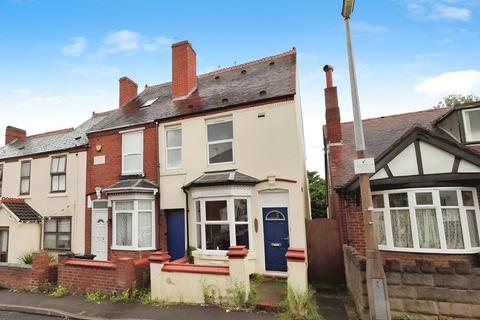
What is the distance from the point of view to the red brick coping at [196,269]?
771 cm

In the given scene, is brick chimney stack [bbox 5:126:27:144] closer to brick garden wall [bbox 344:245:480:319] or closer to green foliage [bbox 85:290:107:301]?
green foliage [bbox 85:290:107:301]

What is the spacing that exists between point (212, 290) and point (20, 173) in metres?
14.2

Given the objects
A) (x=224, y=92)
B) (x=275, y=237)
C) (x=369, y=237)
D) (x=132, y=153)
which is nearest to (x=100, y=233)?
(x=132, y=153)

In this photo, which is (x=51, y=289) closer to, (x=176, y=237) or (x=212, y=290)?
(x=176, y=237)

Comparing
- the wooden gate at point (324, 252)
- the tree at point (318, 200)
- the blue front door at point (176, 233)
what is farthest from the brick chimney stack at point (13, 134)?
the tree at point (318, 200)

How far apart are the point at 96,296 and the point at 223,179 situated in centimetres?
516

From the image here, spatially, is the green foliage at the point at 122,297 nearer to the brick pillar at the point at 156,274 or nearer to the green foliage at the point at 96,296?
the green foliage at the point at 96,296

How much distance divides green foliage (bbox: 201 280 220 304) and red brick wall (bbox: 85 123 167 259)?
194 inches

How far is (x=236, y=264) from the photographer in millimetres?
7520

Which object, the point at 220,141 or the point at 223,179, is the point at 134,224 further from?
the point at 220,141

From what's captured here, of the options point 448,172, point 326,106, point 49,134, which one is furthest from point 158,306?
point 49,134

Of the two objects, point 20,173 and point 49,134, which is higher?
point 49,134

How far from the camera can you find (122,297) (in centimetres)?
840

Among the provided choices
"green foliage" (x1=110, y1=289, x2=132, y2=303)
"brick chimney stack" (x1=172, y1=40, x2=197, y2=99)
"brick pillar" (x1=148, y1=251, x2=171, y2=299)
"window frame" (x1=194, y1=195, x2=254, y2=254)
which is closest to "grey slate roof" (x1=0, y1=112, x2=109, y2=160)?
"brick chimney stack" (x1=172, y1=40, x2=197, y2=99)
